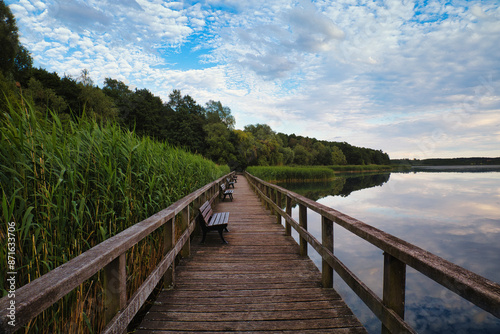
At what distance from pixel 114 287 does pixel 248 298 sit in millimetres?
1507

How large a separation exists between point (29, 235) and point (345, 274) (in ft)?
8.64

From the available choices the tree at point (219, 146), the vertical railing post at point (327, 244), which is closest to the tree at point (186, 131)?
the tree at point (219, 146)

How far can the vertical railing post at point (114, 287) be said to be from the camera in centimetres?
150

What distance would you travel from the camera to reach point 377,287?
19.9 feet

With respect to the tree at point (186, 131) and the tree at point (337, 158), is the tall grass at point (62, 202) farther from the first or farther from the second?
the tree at point (337, 158)

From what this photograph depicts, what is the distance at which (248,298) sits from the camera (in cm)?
256

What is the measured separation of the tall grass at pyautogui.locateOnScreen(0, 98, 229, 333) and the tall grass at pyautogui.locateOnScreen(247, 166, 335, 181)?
2366cm

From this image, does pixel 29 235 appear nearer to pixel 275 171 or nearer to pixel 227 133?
pixel 275 171

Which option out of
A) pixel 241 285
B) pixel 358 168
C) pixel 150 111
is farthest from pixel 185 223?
pixel 358 168

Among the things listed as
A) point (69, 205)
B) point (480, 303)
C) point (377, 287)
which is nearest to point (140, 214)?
point (69, 205)

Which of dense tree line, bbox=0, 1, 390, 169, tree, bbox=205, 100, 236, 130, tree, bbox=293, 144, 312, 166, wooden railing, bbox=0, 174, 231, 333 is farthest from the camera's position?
tree, bbox=293, 144, 312, 166

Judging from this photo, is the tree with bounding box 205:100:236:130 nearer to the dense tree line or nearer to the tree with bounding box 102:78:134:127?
the dense tree line

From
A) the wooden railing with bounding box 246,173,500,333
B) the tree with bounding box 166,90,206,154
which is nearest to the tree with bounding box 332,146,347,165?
the tree with bounding box 166,90,206,154

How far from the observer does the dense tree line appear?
850 inches
